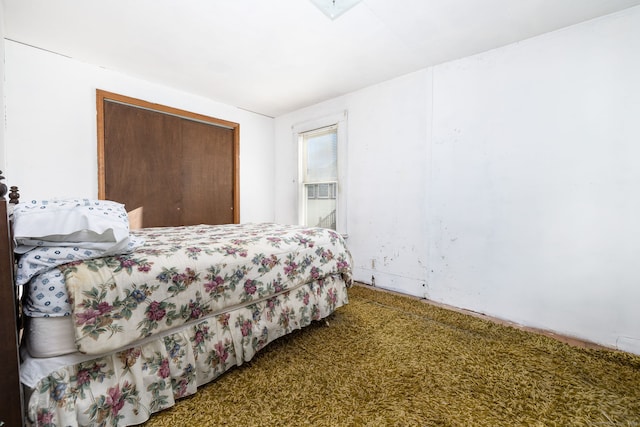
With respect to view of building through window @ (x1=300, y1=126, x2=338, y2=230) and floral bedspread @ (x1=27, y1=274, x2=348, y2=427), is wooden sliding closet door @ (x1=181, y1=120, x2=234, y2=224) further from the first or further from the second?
floral bedspread @ (x1=27, y1=274, x2=348, y2=427)

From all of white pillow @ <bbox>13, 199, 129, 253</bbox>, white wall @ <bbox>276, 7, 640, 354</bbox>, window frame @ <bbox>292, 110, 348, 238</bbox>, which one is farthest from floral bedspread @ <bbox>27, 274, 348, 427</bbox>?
window frame @ <bbox>292, 110, 348, 238</bbox>

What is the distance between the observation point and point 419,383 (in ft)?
4.74

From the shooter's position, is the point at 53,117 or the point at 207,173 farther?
the point at 207,173

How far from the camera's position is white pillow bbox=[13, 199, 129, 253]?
0.97 metres

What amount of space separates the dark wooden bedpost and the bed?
75 millimetres

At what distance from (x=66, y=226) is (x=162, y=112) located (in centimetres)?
262

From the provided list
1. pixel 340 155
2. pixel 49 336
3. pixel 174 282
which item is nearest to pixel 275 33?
pixel 340 155

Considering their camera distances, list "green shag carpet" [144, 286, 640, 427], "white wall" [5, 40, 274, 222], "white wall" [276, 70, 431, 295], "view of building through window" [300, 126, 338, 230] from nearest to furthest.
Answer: "green shag carpet" [144, 286, 640, 427], "white wall" [5, 40, 274, 222], "white wall" [276, 70, 431, 295], "view of building through window" [300, 126, 338, 230]

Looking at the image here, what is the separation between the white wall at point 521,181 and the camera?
1.87 meters

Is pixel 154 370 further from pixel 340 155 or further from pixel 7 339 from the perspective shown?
pixel 340 155

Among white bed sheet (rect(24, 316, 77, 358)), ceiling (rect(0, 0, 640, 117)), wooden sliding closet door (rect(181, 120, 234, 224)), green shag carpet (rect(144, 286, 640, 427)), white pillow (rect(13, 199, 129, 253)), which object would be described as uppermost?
ceiling (rect(0, 0, 640, 117))

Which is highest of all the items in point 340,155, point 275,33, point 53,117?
point 275,33

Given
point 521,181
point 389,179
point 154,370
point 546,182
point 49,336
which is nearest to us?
point 49,336

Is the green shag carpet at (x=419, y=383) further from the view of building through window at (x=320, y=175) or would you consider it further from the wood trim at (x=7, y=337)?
the view of building through window at (x=320, y=175)
